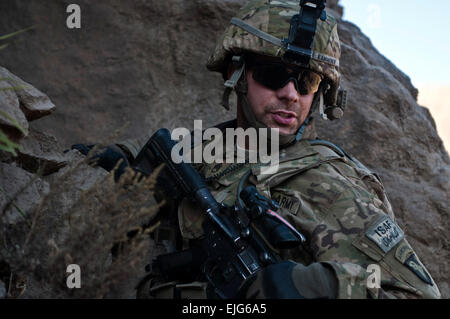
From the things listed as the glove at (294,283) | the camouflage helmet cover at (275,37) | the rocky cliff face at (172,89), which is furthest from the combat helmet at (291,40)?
the glove at (294,283)

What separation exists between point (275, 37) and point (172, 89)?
129 cm

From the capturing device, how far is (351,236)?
218 cm

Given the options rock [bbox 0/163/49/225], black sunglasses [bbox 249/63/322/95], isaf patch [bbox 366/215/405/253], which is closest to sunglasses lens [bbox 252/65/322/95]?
black sunglasses [bbox 249/63/322/95]

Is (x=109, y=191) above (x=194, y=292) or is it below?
above

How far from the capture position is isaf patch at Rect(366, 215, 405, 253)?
7.00ft

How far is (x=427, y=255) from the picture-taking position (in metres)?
3.55

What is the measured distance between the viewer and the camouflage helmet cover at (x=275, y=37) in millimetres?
2744

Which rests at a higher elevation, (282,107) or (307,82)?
(307,82)

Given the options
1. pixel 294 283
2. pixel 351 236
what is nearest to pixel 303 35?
pixel 351 236

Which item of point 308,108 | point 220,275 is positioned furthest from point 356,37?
point 220,275

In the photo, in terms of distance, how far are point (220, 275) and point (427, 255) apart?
1.88 metres

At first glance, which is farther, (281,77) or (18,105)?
(281,77)

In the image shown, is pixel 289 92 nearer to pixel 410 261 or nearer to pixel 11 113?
pixel 410 261
